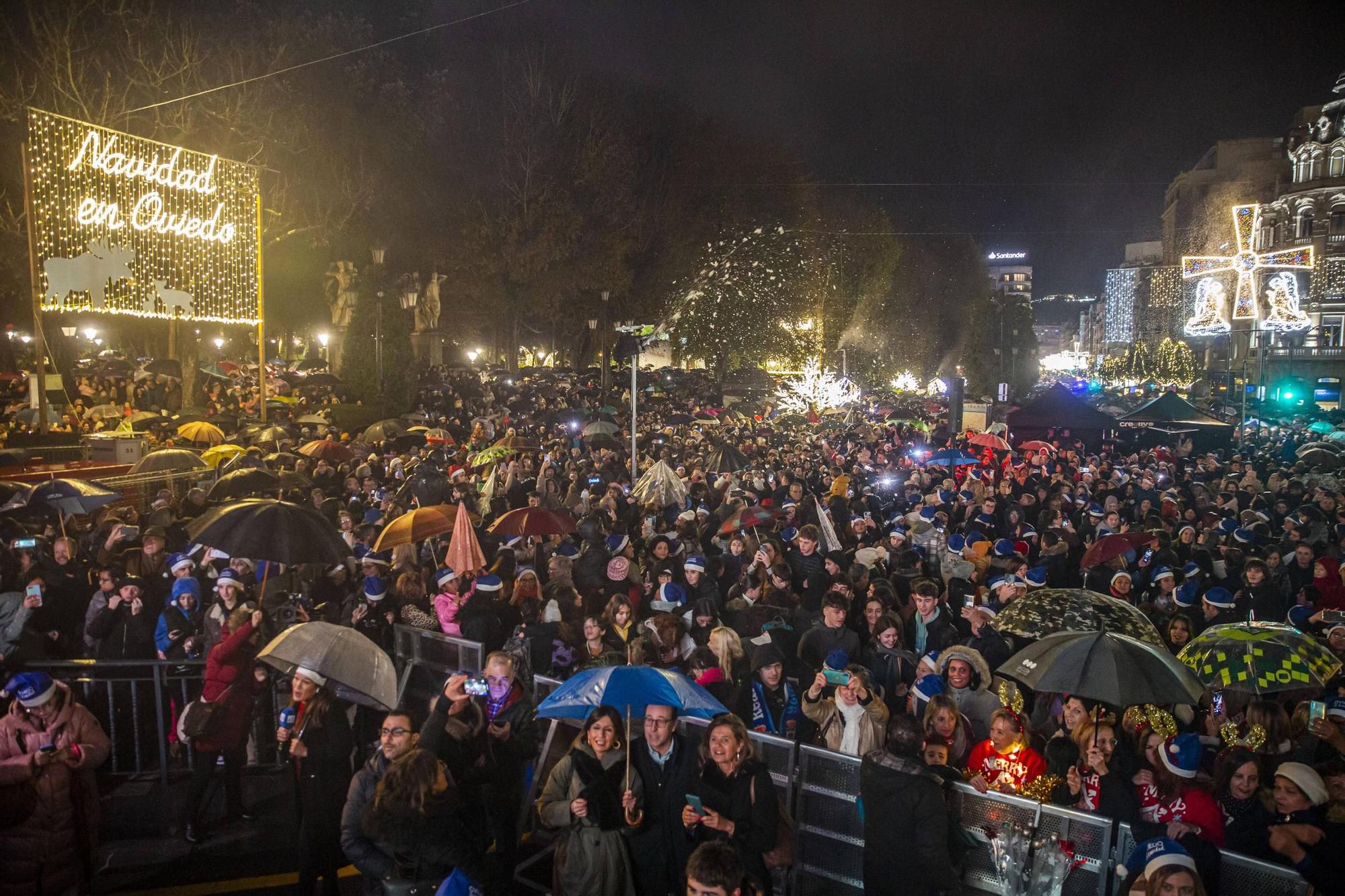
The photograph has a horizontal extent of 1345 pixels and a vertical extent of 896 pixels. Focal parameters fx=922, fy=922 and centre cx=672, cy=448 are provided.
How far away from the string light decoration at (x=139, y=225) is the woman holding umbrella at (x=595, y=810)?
18.1 m

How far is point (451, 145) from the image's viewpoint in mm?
36156

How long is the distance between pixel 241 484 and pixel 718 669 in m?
8.00

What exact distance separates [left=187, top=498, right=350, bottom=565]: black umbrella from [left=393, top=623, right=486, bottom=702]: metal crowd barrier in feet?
2.66

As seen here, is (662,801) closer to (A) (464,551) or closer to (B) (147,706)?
(A) (464,551)

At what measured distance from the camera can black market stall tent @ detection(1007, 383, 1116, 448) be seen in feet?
66.0

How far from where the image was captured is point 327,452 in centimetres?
1544

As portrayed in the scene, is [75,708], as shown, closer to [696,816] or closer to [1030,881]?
[696,816]

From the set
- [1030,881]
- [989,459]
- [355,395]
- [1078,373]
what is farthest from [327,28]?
[1078,373]

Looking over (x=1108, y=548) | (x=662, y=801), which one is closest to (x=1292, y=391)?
(x=1108, y=548)

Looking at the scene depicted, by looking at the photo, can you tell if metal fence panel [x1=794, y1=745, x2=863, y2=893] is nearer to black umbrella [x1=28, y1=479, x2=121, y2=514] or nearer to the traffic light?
black umbrella [x1=28, y1=479, x2=121, y2=514]

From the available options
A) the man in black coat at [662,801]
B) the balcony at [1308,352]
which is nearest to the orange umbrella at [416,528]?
the man in black coat at [662,801]

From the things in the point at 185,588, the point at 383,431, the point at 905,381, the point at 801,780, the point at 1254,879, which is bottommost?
the point at 801,780

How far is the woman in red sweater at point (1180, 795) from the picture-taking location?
4017mm

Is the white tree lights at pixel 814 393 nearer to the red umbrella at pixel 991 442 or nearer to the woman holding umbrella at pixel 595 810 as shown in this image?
the red umbrella at pixel 991 442
